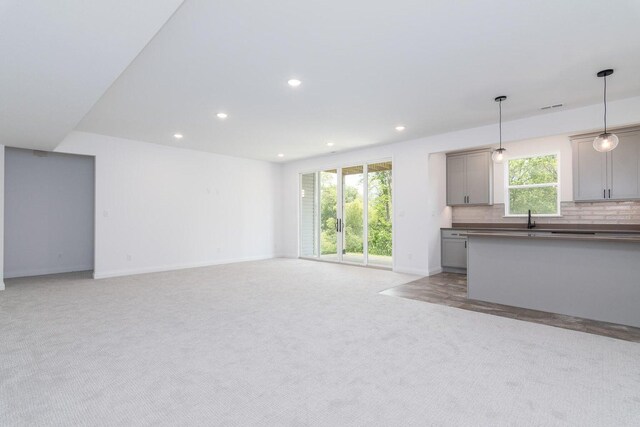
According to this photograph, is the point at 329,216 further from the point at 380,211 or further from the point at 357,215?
the point at 380,211

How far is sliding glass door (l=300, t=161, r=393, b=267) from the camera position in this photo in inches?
287

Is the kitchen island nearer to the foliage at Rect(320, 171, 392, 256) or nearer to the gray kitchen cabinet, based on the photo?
the gray kitchen cabinet

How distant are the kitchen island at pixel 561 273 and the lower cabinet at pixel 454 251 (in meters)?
2.06

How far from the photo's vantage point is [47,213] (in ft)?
21.5

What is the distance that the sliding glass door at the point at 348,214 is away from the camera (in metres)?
7.29

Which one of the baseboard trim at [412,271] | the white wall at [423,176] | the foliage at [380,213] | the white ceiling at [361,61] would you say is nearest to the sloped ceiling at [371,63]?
the white ceiling at [361,61]

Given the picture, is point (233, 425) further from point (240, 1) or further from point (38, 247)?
point (38, 247)

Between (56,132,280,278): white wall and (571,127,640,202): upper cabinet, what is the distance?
21.8 feet

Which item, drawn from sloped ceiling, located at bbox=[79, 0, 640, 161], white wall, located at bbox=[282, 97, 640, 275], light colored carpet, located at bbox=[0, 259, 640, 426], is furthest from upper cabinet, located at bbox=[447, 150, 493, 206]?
light colored carpet, located at bbox=[0, 259, 640, 426]

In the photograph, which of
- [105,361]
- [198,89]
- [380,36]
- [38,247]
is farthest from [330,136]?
[38,247]

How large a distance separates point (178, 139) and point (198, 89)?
9.43ft

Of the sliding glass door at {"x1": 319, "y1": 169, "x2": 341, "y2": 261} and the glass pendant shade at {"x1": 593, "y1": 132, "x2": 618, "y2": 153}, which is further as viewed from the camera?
the sliding glass door at {"x1": 319, "y1": 169, "x2": 341, "y2": 261}

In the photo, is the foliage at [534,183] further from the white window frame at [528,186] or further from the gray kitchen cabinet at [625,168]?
the gray kitchen cabinet at [625,168]

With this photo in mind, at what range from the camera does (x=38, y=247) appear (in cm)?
648
